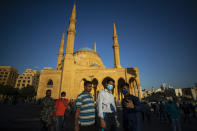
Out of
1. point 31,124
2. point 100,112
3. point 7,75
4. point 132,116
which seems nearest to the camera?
point 132,116

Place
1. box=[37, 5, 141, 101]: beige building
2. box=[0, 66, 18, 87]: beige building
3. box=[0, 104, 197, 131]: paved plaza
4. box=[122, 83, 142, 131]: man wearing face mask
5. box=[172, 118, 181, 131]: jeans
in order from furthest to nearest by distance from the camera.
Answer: box=[0, 66, 18, 87]: beige building → box=[37, 5, 141, 101]: beige building → box=[0, 104, 197, 131]: paved plaza → box=[172, 118, 181, 131]: jeans → box=[122, 83, 142, 131]: man wearing face mask

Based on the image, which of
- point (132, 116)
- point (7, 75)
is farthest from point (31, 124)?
point (7, 75)

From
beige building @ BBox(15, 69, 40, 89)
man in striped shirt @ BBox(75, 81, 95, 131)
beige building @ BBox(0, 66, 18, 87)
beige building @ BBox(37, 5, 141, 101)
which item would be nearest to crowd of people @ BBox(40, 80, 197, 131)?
man in striped shirt @ BBox(75, 81, 95, 131)

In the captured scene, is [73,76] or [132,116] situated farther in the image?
[73,76]

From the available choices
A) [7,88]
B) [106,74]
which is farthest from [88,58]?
[7,88]

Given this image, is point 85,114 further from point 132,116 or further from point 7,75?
point 7,75

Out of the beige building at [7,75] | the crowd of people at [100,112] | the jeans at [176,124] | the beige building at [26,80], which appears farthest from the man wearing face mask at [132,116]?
the beige building at [7,75]

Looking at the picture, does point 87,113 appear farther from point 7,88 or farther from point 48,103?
point 7,88

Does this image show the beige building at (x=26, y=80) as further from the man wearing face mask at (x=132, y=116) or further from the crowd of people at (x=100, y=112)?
the man wearing face mask at (x=132, y=116)

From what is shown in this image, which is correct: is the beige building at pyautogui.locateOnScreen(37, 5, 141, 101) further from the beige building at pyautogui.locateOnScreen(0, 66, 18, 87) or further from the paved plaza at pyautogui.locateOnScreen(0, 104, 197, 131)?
the beige building at pyautogui.locateOnScreen(0, 66, 18, 87)

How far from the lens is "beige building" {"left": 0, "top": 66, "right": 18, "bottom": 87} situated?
57.3 metres

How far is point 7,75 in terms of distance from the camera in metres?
58.3

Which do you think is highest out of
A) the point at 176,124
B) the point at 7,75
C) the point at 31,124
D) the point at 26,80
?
the point at 7,75

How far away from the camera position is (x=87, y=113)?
2.38 metres
